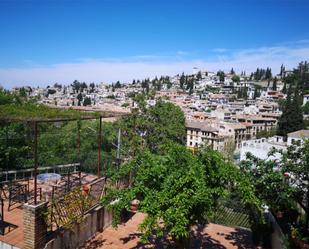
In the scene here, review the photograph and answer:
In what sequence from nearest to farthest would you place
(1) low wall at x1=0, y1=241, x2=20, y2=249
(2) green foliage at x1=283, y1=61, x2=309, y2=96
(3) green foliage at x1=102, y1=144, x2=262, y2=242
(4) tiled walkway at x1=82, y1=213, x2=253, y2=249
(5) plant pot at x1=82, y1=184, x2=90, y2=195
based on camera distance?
(3) green foliage at x1=102, y1=144, x2=262, y2=242 < (1) low wall at x1=0, y1=241, x2=20, y2=249 < (4) tiled walkway at x1=82, y1=213, x2=253, y2=249 < (5) plant pot at x1=82, y1=184, x2=90, y2=195 < (2) green foliage at x1=283, y1=61, x2=309, y2=96

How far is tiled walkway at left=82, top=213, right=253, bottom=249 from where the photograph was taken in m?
8.25

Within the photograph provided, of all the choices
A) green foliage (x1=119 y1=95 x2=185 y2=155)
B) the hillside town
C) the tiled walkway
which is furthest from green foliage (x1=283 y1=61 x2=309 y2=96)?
the tiled walkway

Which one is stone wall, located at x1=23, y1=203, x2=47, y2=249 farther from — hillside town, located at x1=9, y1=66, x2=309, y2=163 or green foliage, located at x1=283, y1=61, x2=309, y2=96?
green foliage, located at x1=283, y1=61, x2=309, y2=96

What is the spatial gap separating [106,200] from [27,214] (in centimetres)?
175

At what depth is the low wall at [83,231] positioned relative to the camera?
7.25 metres

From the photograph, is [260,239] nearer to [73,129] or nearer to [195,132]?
[73,129]

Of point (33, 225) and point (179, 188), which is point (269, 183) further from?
point (33, 225)

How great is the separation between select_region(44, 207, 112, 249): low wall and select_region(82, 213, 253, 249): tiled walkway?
19cm

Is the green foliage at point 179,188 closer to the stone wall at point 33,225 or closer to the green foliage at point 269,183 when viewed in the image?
the green foliage at point 269,183

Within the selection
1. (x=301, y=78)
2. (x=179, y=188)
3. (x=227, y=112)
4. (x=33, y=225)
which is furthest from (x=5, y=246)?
(x=301, y=78)

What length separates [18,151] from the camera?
1384 centimetres

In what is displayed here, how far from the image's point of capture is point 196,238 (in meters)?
9.05

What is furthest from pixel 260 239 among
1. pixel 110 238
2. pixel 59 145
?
pixel 59 145

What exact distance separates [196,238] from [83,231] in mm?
3367
